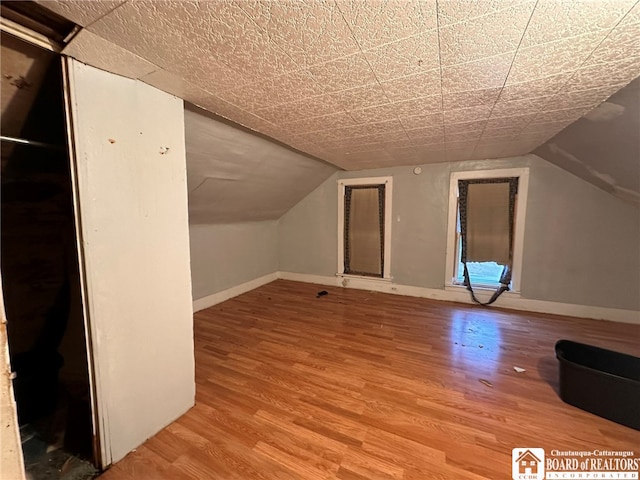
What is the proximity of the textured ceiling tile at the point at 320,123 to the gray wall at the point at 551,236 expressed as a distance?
2136mm

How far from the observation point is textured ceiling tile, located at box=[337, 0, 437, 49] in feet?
2.77

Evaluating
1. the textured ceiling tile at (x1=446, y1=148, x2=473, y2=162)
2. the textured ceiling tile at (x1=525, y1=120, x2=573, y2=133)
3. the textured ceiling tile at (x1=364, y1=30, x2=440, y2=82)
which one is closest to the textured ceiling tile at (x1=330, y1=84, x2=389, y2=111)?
the textured ceiling tile at (x1=364, y1=30, x2=440, y2=82)

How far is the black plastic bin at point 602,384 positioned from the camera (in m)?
1.47

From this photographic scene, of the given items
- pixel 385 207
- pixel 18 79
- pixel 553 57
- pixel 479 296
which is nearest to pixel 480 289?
pixel 479 296

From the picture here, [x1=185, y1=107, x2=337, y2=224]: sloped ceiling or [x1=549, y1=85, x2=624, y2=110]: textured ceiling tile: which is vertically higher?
[x1=549, y1=85, x2=624, y2=110]: textured ceiling tile

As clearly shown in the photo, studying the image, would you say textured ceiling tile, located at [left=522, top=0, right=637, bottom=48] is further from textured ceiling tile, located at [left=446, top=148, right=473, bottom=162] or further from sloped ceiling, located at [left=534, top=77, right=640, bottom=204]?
textured ceiling tile, located at [left=446, top=148, right=473, bottom=162]

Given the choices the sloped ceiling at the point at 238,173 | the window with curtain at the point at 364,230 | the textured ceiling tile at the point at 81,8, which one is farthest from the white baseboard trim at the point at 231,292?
the textured ceiling tile at the point at 81,8

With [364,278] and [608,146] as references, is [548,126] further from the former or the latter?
[364,278]

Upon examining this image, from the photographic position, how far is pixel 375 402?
172cm

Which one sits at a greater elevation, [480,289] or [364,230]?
[364,230]

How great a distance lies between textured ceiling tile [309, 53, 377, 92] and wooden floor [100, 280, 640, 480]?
201cm

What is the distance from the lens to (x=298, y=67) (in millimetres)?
1219

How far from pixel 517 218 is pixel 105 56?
166 inches

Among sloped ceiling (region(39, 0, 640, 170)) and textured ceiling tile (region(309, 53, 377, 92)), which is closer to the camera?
sloped ceiling (region(39, 0, 640, 170))
